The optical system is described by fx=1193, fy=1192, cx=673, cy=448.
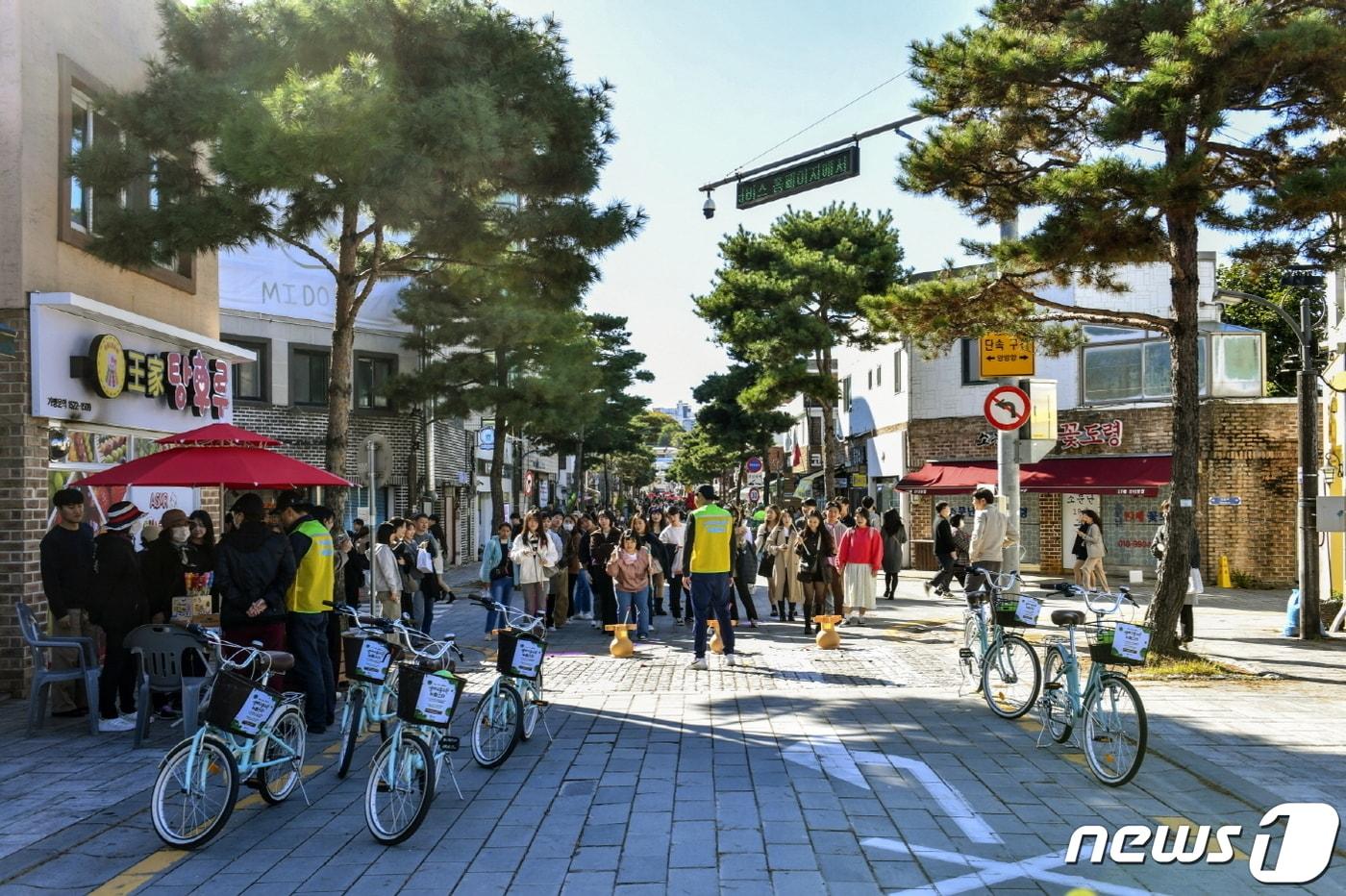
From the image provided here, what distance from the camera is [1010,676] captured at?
9203mm

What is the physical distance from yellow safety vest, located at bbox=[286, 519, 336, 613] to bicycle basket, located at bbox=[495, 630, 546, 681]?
65.6 inches

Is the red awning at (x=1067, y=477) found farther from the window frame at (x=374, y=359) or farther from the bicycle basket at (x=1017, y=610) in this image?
the bicycle basket at (x=1017, y=610)

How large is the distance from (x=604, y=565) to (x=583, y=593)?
2.26 metres

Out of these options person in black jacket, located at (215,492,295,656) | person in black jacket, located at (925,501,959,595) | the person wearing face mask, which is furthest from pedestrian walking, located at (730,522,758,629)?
person in black jacket, located at (215,492,295,656)

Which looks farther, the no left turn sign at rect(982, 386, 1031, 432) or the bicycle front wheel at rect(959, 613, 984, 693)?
the no left turn sign at rect(982, 386, 1031, 432)

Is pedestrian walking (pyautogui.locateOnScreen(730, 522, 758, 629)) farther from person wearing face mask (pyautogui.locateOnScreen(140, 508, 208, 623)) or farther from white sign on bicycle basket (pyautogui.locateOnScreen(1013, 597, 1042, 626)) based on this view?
person wearing face mask (pyautogui.locateOnScreen(140, 508, 208, 623))

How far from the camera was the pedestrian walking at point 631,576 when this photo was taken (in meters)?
15.5

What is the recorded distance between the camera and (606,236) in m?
13.8

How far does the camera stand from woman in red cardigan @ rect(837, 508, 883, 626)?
16.8 meters

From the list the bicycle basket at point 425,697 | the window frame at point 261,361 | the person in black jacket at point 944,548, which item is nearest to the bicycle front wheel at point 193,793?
the bicycle basket at point 425,697

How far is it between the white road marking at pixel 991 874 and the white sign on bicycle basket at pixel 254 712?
10.4 ft

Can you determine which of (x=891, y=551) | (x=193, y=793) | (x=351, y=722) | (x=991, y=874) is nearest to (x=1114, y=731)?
(x=991, y=874)

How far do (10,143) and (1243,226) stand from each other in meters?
11.8

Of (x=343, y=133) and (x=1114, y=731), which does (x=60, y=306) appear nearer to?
(x=343, y=133)
